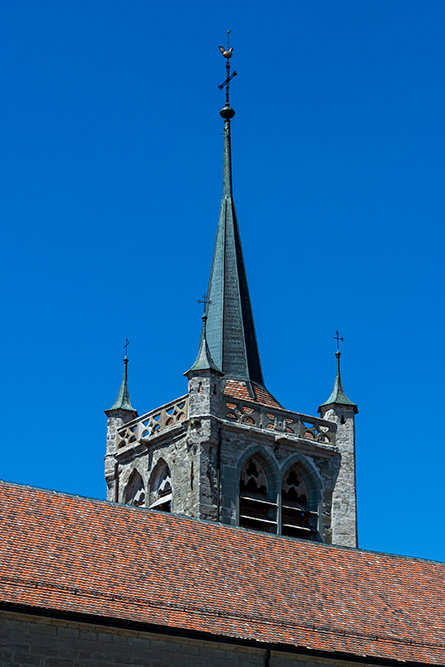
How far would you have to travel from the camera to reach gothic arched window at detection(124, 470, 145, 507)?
4516 cm

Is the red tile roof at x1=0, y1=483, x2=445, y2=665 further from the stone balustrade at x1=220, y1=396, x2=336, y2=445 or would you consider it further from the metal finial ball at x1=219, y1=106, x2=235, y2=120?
the metal finial ball at x1=219, y1=106, x2=235, y2=120

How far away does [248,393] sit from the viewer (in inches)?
1831

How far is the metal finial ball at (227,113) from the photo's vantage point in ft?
176

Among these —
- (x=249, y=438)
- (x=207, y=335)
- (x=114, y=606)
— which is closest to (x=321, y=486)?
(x=249, y=438)

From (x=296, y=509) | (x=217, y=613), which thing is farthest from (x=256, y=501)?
(x=217, y=613)

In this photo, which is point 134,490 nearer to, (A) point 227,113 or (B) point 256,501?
(B) point 256,501

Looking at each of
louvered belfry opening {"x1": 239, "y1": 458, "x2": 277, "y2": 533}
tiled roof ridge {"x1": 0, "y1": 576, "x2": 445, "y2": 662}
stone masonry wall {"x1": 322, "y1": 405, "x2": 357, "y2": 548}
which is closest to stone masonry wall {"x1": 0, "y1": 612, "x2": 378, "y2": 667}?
tiled roof ridge {"x1": 0, "y1": 576, "x2": 445, "y2": 662}

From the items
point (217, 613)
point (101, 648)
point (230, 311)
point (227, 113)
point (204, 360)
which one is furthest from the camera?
point (227, 113)

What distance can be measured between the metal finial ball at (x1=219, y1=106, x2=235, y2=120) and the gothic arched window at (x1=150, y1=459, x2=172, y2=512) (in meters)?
15.9

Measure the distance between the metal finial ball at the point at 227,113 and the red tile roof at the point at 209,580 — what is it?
80.4 ft

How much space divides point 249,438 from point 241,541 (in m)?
12.0

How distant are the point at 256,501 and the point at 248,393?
4.70 meters

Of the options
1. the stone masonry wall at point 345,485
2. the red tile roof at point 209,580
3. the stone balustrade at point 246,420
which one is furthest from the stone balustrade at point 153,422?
the red tile roof at point 209,580

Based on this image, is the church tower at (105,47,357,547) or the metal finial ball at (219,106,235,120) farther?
the metal finial ball at (219,106,235,120)
